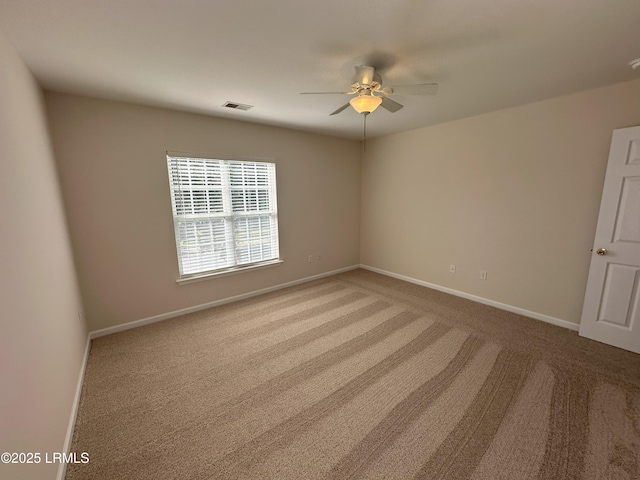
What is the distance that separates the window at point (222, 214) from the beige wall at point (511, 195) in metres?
2.15

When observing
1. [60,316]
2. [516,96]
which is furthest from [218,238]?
[516,96]

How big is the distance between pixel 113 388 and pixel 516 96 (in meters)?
4.48

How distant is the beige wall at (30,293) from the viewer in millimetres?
1062

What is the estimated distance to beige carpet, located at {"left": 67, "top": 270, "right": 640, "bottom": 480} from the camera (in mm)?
1447

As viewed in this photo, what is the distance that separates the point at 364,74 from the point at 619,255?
2867 mm

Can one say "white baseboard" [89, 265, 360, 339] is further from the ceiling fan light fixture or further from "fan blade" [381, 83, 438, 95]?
"fan blade" [381, 83, 438, 95]

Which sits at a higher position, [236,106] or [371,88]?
[236,106]

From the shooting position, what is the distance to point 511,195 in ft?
10.2

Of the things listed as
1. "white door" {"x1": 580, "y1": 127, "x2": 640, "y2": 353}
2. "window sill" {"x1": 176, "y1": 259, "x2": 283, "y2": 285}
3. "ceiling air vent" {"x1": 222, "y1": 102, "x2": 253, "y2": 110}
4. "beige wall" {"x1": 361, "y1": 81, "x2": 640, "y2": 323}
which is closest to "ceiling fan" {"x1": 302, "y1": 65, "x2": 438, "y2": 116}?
"ceiling air vent" {"x1": 222, "y1": 102, "x2": 253, "y2": 110}

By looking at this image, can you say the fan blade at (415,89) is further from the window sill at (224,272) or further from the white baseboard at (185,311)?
the white baseboard at (185,311)

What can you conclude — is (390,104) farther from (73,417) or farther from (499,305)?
(73,417)

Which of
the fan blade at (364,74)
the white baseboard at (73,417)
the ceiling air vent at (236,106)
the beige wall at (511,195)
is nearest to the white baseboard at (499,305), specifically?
the beige wall at (511,195)

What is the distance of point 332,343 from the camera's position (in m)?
2.61

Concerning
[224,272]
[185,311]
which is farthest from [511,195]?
[185,311]
